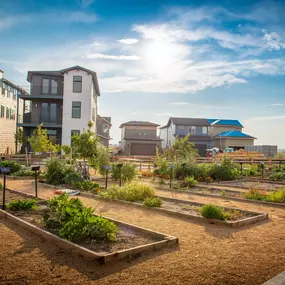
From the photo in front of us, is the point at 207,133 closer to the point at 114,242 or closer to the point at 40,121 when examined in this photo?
the point at 40,121

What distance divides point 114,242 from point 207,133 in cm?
4566

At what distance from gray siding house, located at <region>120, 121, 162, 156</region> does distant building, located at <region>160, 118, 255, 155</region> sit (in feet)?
11.4

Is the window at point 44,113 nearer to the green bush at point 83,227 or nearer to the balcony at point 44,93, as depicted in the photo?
the balcony at point 44,93

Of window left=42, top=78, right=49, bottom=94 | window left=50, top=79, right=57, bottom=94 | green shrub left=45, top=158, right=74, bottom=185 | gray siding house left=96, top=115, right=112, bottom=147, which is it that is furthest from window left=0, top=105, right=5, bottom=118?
green shrub left=45, top=158, right=74, bottom=185

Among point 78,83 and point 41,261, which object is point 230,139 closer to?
point 78,83

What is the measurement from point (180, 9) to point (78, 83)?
25015 millimetres

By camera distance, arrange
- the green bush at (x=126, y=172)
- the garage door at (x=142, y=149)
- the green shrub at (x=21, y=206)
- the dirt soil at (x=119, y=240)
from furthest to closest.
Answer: the garage door at (x=142, y=149)
the green bush at (x=126, y=172)
the green shrub at (x=21, y=206)
the dirt soil at (x=119, y=240)

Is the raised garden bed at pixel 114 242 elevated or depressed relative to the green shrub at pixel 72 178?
depressed

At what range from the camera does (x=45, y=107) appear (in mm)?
34219

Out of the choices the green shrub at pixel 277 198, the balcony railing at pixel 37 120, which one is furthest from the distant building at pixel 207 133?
the green shrub at pixel 277 198

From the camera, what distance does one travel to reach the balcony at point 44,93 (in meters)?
32.9

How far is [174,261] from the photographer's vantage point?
16.5ft

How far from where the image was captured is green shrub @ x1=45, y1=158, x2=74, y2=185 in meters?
14.7

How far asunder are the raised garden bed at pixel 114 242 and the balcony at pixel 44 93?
2753 cm
